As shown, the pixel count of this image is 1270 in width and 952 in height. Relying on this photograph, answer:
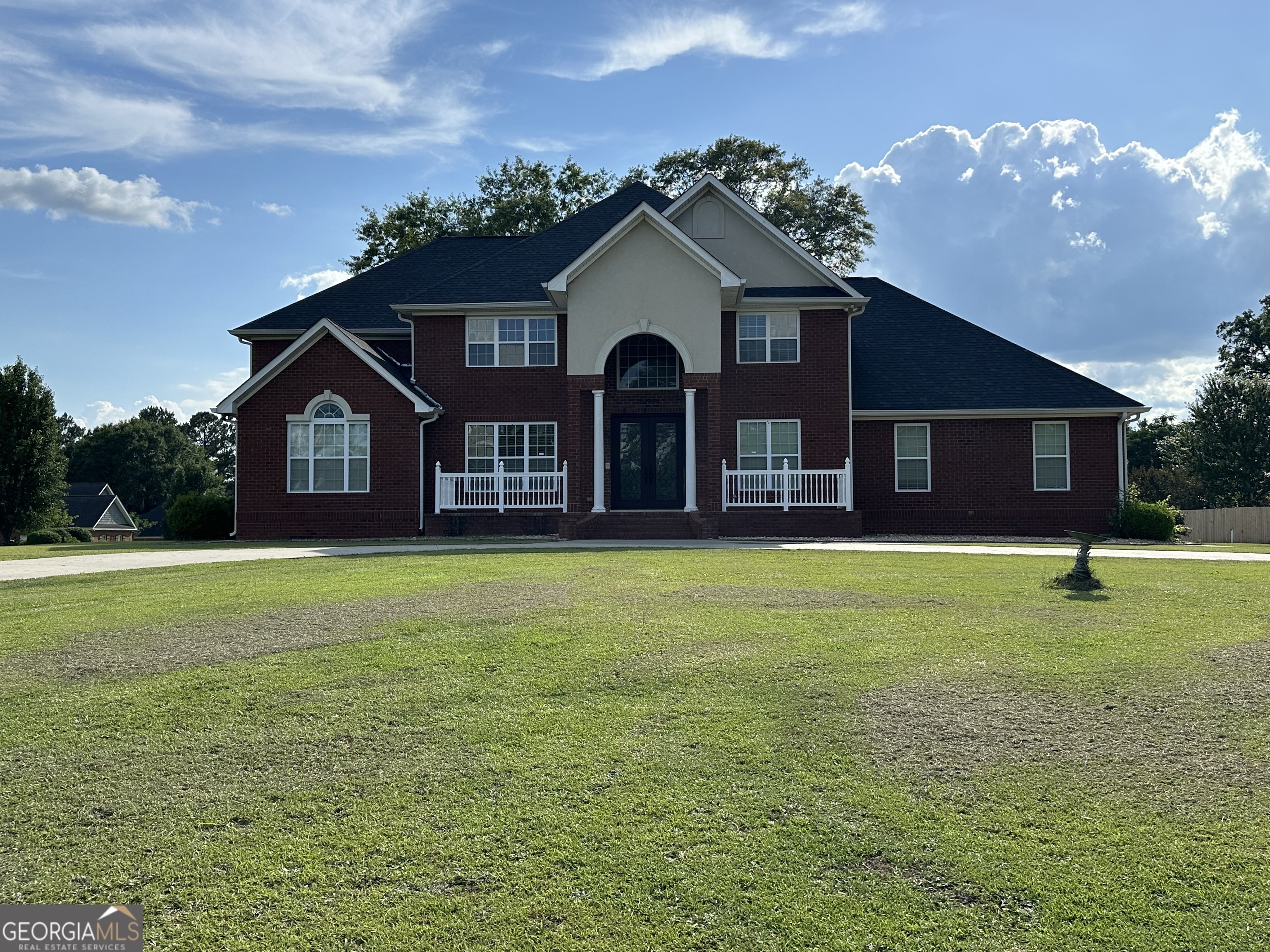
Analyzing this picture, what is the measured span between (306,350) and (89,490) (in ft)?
212

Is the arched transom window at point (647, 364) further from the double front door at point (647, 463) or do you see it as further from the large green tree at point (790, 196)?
the large green tree at point (790, 196)

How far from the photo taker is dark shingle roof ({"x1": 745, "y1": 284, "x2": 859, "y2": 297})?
78.4 ft

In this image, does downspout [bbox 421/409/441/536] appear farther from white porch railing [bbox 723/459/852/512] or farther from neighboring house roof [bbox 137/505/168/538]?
neighboring house roof [bbox 137/505/168/538]

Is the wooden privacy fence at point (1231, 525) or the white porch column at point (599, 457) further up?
the white porch column at point (599, 457)

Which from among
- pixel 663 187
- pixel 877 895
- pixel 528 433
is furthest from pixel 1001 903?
pixel 663 187

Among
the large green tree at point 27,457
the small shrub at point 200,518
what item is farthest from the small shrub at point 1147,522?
the large green tree at point 27,457

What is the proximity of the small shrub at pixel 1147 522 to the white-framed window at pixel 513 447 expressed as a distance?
575 inches

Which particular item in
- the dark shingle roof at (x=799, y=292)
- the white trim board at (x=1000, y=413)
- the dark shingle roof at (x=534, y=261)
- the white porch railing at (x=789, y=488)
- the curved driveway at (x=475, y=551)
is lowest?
the curved driveway at (x=475, y=551)

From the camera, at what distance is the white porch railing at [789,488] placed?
75.4 ft

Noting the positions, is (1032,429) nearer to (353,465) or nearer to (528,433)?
(528,433)

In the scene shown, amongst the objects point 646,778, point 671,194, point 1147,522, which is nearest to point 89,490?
point 671,194

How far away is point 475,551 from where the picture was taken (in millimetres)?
16312

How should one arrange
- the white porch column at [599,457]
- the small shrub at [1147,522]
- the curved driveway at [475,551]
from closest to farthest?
the curved driveway at [475,551] → the small shrub at [1147,522] → the white porch column at [599,457]

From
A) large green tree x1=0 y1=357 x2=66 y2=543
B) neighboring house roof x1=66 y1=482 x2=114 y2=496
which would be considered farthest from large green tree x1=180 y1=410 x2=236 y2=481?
large green tree x1=0 y1=357 x2=66 y2=543
